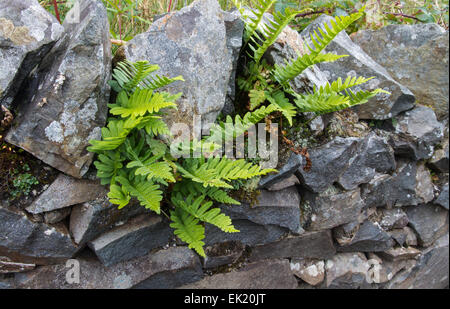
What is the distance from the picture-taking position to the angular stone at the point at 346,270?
408 cm

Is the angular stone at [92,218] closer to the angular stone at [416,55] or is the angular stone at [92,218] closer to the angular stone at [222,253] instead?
the angular stone at [222,253]

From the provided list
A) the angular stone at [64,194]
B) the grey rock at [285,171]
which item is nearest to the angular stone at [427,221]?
the grey rock at [285,171]

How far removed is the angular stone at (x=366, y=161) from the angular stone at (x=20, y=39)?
8.92ft

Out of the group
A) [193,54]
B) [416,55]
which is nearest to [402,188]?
[416,55]

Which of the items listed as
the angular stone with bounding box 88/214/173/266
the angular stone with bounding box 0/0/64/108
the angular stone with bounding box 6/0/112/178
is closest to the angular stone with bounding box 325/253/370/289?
the angular stone with bounding box 88/214/173/266

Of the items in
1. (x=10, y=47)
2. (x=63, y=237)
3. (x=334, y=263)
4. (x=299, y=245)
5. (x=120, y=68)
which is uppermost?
(x=10, y=47)

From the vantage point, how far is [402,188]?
13.4 ft

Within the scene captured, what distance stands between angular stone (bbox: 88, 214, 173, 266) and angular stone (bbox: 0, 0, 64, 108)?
1.17m

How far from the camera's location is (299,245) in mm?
3719

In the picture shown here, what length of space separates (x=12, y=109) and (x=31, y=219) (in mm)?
750

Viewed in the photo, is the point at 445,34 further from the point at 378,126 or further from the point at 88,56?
the point at 88,56

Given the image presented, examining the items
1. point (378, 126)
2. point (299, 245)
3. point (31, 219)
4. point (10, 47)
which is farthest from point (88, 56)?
point (378, 126)

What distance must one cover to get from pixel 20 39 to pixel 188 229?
167 cm

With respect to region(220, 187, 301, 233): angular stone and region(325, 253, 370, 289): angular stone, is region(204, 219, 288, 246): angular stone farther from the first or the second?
region(325, 253, 370, 289): angular stone
